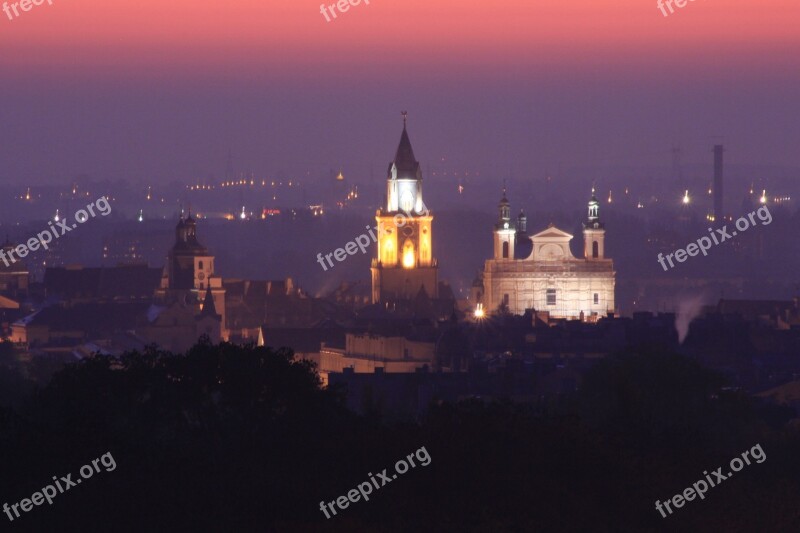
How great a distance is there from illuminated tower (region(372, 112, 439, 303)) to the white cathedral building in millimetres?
2341

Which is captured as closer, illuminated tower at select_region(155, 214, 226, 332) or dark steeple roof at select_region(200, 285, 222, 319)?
dark steeple roof at select_region(200, 285, 222, 319)

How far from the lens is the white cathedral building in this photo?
12725 centimetres

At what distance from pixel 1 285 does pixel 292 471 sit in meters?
118

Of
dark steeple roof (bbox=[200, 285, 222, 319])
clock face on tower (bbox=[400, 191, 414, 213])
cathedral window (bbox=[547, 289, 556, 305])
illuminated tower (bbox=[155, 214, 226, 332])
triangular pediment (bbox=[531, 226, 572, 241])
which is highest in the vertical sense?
clock face on tower (bbox=[400, 191, 414, 213])

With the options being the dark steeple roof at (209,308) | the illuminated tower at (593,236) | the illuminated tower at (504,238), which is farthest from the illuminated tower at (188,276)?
the illuminated tower at (593,236)

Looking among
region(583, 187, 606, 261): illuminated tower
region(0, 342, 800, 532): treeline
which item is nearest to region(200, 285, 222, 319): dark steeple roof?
region(583, 187, 606, 261): illuminated tower

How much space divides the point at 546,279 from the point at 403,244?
217 inches

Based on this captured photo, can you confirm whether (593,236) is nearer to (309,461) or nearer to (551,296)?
(551,296)

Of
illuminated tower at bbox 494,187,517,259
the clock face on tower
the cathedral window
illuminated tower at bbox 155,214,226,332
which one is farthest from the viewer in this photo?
illuminated tower at bbox 155,214,226,332

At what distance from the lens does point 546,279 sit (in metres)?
128

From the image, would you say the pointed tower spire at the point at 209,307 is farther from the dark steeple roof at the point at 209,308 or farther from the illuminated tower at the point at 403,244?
the illuminated tower at the point at 403,244

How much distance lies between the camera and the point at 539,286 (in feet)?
419

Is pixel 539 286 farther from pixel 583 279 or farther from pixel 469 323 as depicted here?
pixel 469 323

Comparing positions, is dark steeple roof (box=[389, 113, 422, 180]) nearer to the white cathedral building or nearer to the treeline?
the white cathedral building
